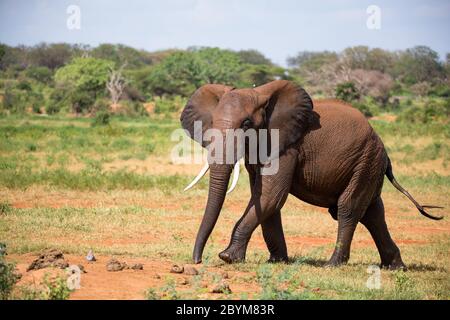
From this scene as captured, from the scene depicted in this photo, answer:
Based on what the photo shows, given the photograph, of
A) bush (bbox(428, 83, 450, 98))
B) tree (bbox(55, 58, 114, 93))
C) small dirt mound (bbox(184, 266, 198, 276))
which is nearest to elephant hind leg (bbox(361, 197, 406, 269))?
small dirt mound (bbox(184, 266, 198, 276))

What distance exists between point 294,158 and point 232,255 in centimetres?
128

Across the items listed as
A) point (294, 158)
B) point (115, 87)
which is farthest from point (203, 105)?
point (115, 87)

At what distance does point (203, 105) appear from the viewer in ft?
30.5

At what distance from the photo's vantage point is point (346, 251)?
967 centimetres

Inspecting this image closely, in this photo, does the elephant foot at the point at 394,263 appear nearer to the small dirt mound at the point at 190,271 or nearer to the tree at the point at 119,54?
the small dirt mound at the point at 190,271

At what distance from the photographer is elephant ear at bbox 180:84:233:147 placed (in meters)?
9.18

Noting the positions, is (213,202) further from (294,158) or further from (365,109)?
(365,109)

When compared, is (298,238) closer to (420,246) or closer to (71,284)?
(420,246)

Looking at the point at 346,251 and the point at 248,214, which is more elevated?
the point at 248,214

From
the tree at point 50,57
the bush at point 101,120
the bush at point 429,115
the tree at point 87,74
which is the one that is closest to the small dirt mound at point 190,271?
the bush at point 101,120

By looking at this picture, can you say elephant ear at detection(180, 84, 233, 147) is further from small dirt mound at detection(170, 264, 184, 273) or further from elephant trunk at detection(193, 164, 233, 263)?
small dirt mound at detection(170, 264, 184, 273)

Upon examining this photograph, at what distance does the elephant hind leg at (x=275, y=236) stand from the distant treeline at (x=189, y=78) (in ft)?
102
